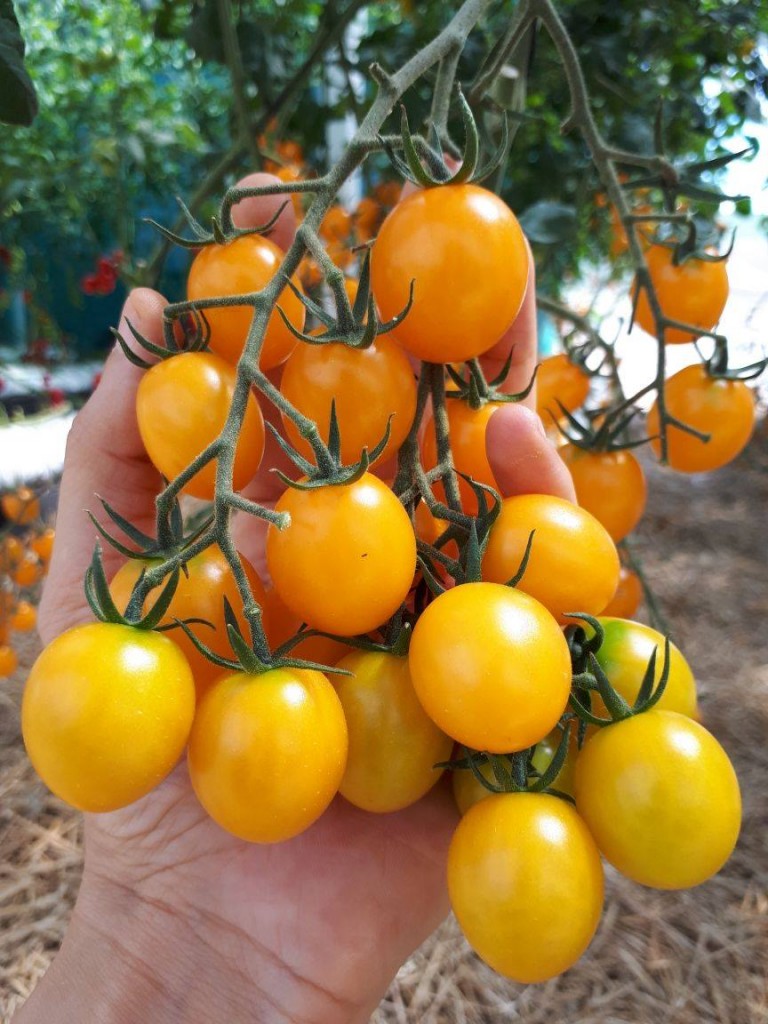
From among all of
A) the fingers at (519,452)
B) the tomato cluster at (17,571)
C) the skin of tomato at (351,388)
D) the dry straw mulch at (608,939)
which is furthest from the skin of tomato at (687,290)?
the tomato cluster at (17,571)

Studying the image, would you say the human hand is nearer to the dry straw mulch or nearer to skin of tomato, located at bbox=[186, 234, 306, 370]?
skin of tomato, located at bbox=[186, 234, 306, 370]

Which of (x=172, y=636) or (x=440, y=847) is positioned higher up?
(x=172, y=636)

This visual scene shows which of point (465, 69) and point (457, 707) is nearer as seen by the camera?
point (457, 707)

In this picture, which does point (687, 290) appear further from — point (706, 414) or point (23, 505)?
point (23, 505)

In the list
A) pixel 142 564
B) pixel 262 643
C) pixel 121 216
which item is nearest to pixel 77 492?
pixel 142 564

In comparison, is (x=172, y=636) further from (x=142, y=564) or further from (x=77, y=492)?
(x=77, y=492)
